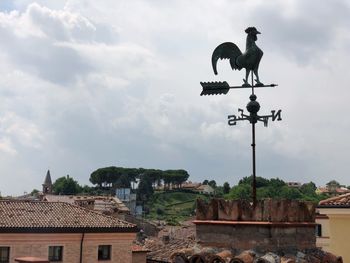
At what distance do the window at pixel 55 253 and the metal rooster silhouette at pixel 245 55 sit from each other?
22.1m

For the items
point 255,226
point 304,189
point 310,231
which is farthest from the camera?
point 304,189

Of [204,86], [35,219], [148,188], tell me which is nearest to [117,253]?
[35,219]

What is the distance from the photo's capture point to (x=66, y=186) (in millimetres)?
139625

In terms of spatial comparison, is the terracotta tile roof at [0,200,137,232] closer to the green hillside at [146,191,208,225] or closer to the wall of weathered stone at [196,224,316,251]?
the wall of weathered stone at [196,224,316,251]

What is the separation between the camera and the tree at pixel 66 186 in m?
139

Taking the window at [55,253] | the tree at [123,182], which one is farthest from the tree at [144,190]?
the window at [55,253]

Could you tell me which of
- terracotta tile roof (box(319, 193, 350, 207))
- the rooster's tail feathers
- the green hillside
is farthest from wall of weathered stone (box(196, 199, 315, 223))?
the green hillside

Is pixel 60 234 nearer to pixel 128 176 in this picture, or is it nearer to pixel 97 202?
pixel 97 202

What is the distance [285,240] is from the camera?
15.3 feet

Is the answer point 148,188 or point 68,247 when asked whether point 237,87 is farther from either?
point 148,188

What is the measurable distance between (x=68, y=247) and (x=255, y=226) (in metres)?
22.9

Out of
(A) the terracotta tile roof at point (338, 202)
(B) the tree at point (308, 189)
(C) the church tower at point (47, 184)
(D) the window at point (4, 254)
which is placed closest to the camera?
(A) the terracotta tile roof at point (338, 202)

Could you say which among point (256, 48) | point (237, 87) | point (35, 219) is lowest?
point (35, 219)

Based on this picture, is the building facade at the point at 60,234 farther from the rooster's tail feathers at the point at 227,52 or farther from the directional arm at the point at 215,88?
the rooster's tail feathers at the point at 227,52
